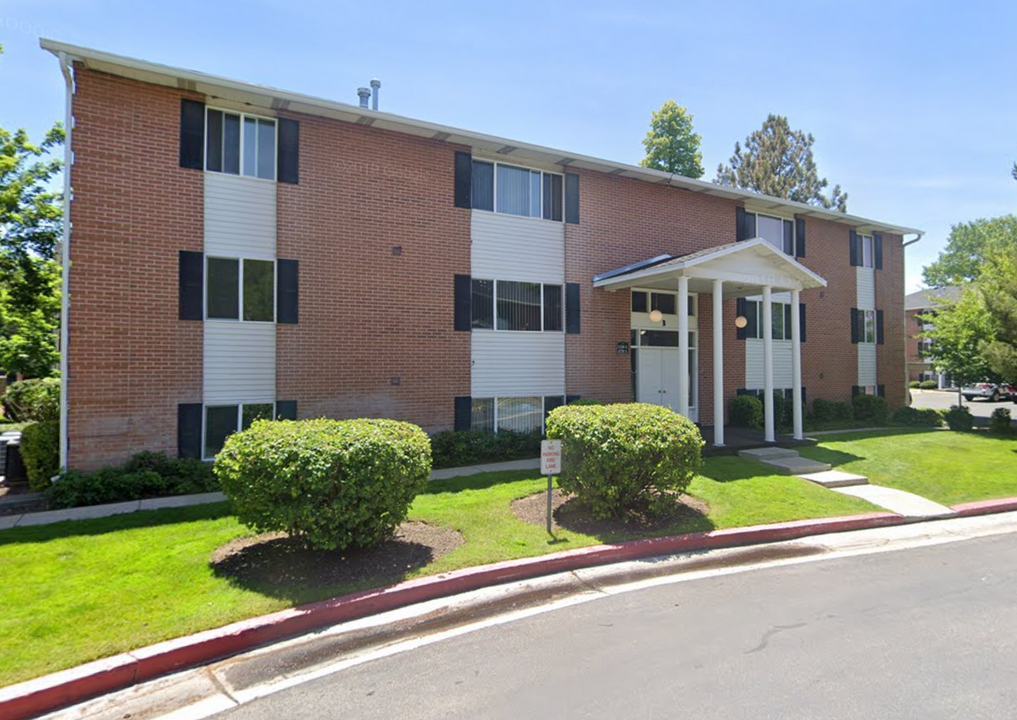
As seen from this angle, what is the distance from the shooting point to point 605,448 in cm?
709

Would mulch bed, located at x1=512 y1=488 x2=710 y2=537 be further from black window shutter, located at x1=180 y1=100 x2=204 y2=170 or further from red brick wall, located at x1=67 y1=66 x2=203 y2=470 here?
black window shutter, located at x1=180 y1=100 x2=204 y2=170

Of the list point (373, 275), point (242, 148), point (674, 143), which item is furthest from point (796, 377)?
point (674, 143)

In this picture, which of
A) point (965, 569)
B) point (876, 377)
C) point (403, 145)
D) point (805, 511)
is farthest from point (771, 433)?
point (403, 145)

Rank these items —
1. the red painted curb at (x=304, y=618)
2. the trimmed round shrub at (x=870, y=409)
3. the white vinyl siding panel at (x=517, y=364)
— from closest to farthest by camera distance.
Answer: the red painted curb at (x=304, y=618), the white vinyl siding panel at (x=517, y=364), the trimmed round shrub at (x=870, y=409)

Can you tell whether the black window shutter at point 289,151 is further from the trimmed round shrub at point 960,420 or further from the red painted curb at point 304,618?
the trimmed round shrub at point 960,420

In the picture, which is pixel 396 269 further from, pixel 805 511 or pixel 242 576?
pixel 805 511

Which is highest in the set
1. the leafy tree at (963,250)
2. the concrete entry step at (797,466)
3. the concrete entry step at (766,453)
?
the leafy tree at (963,250)

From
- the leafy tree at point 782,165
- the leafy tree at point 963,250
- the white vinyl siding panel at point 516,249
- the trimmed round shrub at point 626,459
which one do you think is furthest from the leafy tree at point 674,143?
the leafy tree at point 963,250

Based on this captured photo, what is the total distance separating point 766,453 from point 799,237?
908 cm

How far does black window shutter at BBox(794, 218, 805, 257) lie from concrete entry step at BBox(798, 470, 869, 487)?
9.35 metres

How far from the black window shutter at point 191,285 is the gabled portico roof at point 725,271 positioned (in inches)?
343

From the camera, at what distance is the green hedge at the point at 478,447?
37.3 feet

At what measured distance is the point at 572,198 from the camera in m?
13.9

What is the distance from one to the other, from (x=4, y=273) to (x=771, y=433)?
18073 millimetres
